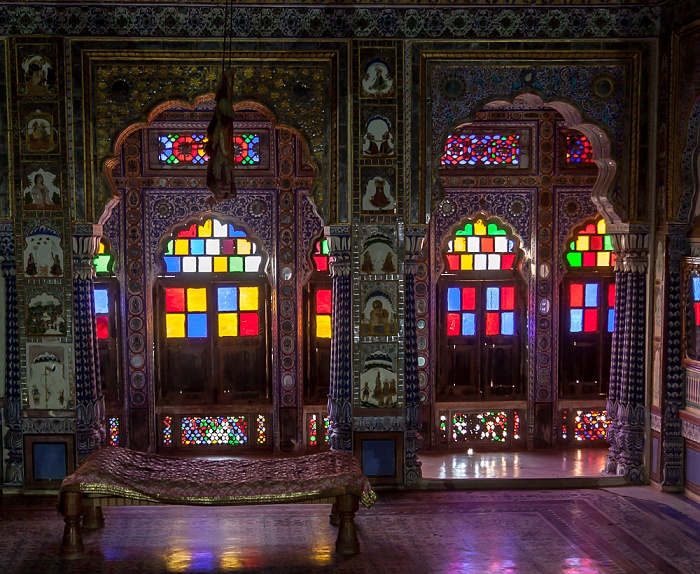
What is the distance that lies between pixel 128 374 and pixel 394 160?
466cm

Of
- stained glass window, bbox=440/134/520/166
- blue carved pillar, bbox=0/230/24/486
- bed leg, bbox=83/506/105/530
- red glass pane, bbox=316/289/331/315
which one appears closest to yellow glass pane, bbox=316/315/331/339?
red glass pane, bbox=316/289/331/315

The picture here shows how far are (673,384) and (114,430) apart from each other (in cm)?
688

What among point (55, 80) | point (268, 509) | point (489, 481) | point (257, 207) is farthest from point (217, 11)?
point (489, 481)

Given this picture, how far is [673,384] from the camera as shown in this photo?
9727mm

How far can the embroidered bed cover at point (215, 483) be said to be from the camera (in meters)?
7.88

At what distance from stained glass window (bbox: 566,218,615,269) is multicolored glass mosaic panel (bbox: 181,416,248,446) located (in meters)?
4.86

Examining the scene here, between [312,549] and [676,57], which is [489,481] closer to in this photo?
[312,549]

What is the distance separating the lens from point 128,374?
11.9 m

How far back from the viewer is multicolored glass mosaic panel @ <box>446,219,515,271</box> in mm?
12188

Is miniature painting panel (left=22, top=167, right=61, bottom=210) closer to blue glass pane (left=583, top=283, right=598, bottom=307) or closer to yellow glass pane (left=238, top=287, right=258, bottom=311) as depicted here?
yellow glass pane (left=238, top=287, right=258, bottom=311)

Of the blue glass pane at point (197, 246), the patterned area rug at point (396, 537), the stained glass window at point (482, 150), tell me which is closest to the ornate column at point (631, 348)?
the patterned area rug at point (396, 537)

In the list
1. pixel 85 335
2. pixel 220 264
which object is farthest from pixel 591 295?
pixel 85 335

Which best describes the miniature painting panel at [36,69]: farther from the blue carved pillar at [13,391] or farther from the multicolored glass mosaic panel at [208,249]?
the multicolored glass mosaic panel at [208,249]

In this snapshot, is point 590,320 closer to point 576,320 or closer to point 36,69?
point 576,320
